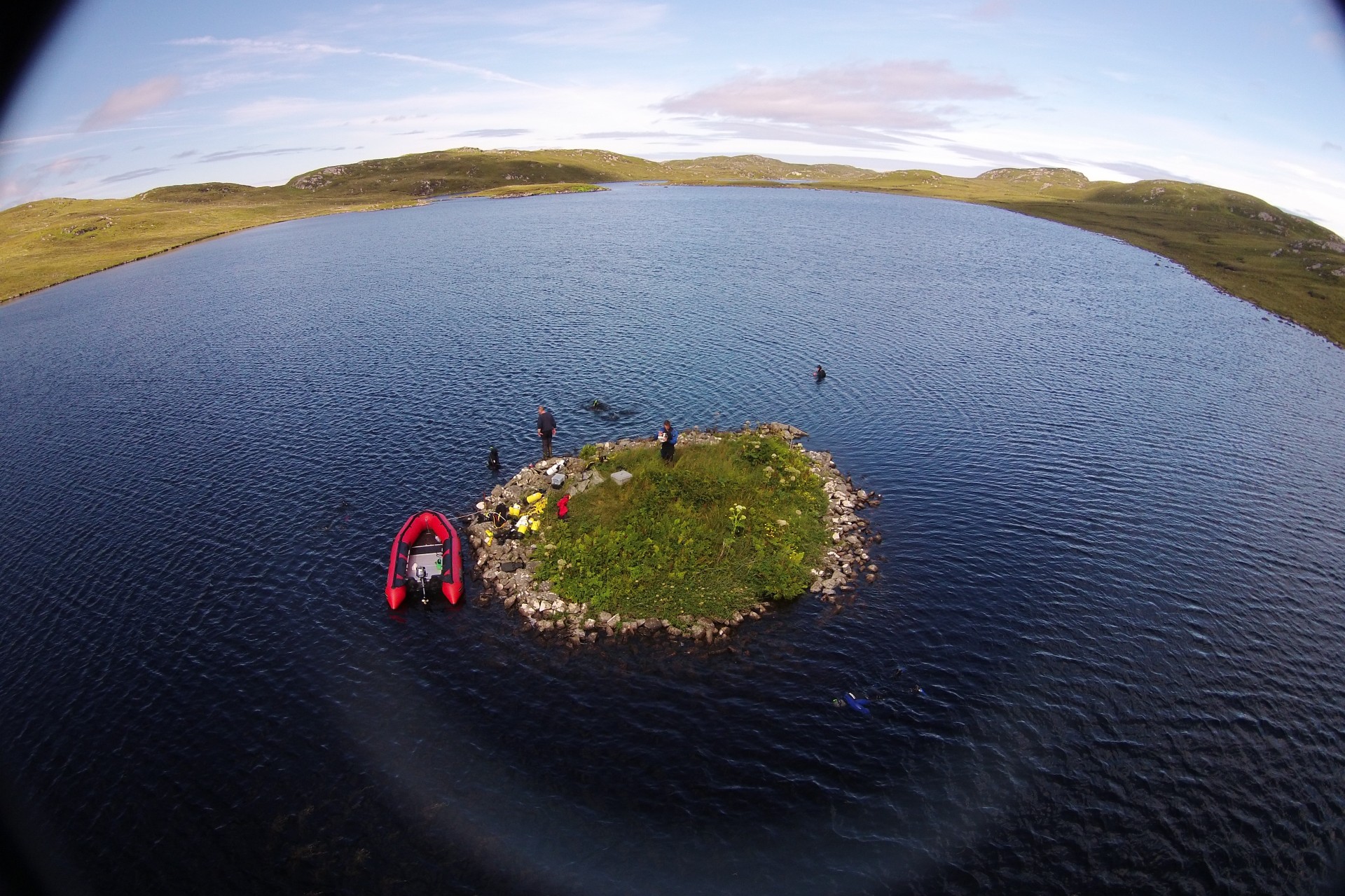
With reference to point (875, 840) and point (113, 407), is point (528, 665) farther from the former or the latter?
point (113, 407)

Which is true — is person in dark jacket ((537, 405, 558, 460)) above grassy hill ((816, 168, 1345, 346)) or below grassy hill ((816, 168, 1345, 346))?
below

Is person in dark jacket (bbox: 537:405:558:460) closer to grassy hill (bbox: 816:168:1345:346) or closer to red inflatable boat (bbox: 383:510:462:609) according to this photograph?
red inflatable boat (bbox: 383:510:462:609)

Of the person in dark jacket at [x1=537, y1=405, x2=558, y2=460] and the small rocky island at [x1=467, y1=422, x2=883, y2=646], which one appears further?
the person in dark jacket at [x1=537, y1=405, x2=558, y2=460]

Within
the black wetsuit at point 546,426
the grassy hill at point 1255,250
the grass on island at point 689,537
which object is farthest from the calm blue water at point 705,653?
the grassy hill at point 1255,250

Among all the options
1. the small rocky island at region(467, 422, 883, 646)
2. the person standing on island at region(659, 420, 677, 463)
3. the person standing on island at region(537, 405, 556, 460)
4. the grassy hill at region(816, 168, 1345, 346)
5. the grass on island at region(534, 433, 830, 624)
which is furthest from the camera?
the grassy hill at region(816, 168, 1345, 346)

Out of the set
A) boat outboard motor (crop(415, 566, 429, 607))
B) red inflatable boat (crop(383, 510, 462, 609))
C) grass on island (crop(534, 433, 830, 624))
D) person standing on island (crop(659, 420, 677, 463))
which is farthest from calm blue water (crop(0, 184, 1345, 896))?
person standing on island (crop(659, 420, 677, 463))

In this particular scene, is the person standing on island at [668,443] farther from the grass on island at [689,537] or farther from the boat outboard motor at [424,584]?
the boat outboard motor at [424,584]
